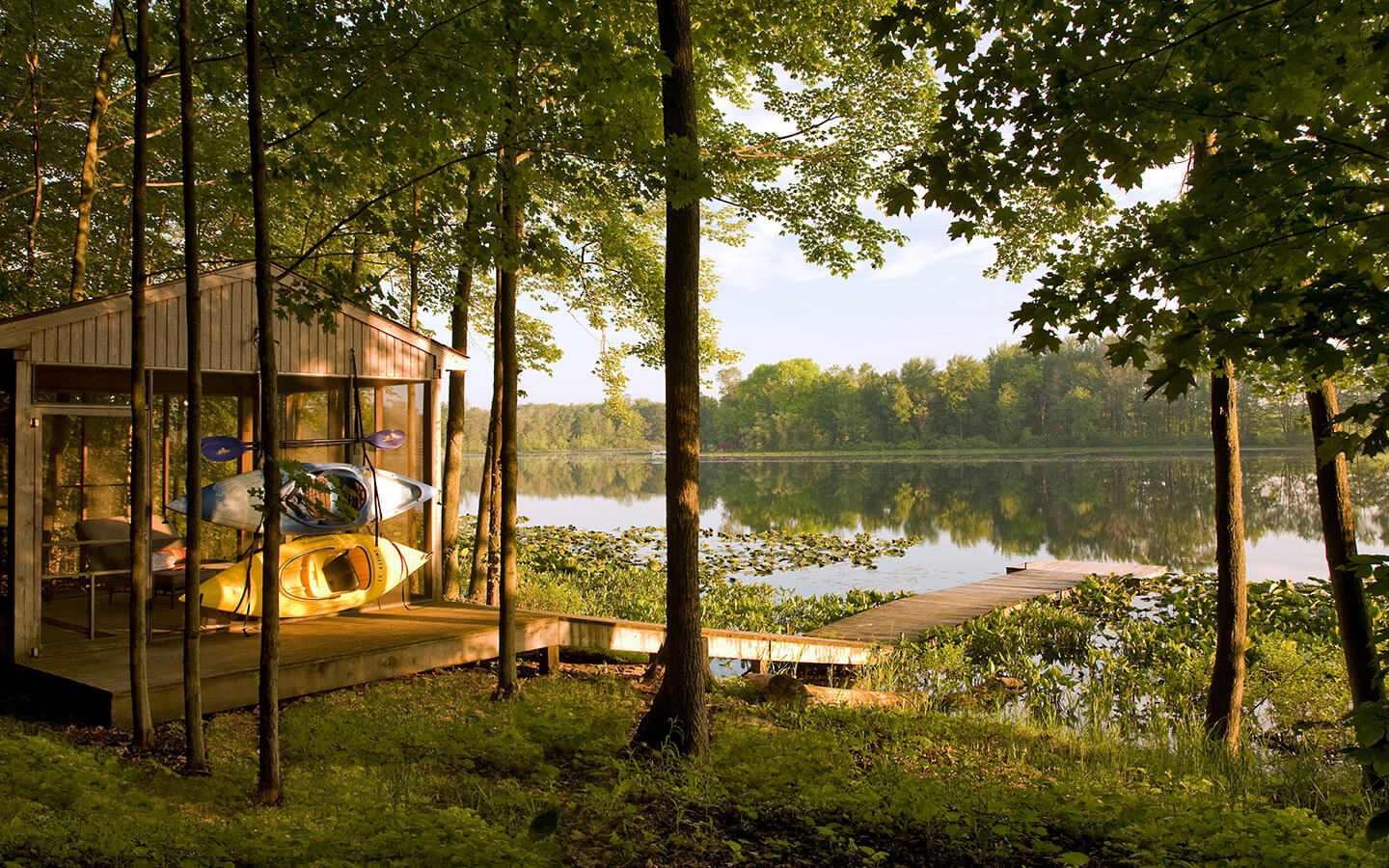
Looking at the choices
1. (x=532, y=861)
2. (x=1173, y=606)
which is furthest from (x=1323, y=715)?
(x=532, y=861)

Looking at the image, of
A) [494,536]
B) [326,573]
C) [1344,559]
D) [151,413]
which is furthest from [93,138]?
[1344,559]

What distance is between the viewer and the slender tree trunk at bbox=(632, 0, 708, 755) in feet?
19.0

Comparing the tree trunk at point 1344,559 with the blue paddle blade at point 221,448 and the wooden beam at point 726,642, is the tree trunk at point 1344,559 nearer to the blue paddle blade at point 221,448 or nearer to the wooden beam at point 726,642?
the wooden beam at point 726,642

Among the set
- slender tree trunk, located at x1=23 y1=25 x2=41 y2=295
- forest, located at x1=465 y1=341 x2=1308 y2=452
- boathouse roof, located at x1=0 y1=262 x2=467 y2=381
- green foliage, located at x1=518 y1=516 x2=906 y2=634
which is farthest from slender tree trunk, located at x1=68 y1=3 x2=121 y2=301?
forest, located at x1=465 y1=341 x2=1308 y2=452

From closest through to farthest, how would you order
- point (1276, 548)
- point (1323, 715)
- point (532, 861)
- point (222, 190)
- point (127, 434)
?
1. point (532, 861)
2. point (1323, 715)
3. point (127, 434)
4. point (222, 190)
5. point (1276, 548)

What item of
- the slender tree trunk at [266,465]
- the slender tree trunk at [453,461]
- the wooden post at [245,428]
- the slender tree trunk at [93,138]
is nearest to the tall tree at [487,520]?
the slender tree trunk at [453,461]

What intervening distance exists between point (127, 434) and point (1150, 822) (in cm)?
973

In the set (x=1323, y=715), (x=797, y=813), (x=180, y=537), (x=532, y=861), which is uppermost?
(x=180, y=537)

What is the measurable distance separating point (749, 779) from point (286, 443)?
17.4 ft

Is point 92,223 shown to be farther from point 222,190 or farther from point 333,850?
point 333,850

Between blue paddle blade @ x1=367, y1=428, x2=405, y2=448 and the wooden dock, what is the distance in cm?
523

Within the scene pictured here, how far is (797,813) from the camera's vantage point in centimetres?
468

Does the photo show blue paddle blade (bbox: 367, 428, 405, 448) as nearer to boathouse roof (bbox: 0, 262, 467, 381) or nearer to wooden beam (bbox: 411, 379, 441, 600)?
wooden beam (bbox: 411, 379, 441, 600)

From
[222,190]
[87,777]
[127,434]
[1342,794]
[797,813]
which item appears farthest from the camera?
[222,190]
